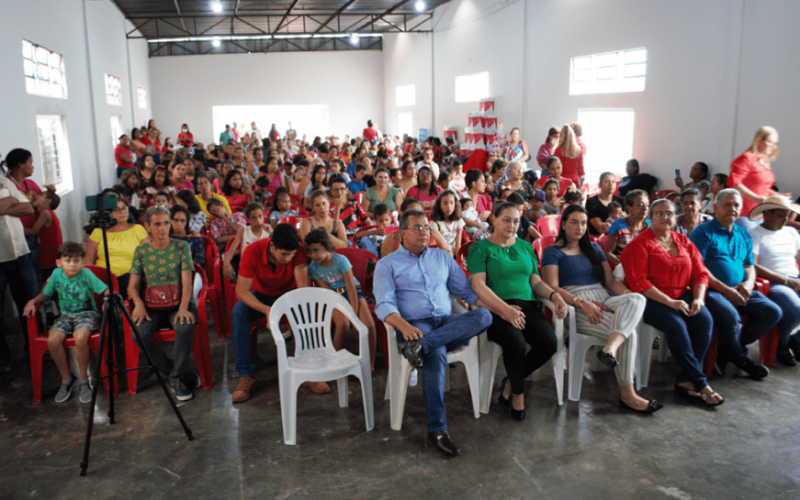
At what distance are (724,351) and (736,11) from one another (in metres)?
4.27

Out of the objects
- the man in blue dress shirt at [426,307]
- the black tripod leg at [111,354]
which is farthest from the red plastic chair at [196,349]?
the man in blue dress shirt at [426,307]

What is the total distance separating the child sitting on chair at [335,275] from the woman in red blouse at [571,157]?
14.0ft

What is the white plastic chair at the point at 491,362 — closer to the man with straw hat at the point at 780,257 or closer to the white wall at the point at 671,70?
the man with straw hat at the point at 780,257

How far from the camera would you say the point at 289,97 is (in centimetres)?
2145

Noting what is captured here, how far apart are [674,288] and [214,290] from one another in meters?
3.09

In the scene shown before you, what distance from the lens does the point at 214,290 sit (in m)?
4.27

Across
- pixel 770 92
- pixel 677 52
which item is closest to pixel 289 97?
pixel 677 52

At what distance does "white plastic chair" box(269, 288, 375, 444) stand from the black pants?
75 cm

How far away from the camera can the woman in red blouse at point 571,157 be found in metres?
7.02

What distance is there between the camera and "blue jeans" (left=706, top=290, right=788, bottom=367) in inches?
141

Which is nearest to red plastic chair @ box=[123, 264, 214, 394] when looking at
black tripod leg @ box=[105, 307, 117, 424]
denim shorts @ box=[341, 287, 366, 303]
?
black tripod leg @ box=[105, 307, 117, 424]

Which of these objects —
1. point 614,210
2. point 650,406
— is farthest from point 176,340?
point 614,210

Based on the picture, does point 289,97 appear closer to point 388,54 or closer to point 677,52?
point 388,54

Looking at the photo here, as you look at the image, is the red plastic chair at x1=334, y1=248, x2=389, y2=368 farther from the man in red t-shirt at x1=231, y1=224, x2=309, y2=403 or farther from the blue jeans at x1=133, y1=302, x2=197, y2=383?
the blue jeans at x1=133, y1=302, x2=197, y2=383
